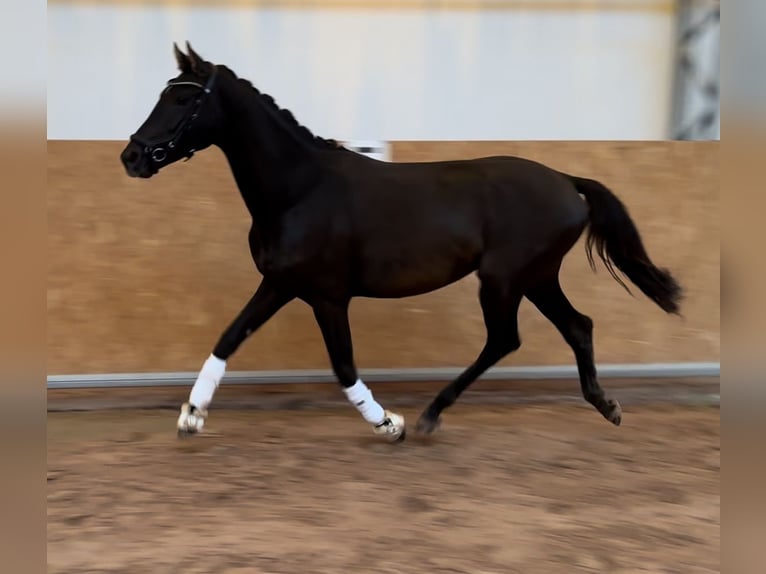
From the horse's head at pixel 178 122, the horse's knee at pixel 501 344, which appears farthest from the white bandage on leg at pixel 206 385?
the horse's knee at pixel 501 344

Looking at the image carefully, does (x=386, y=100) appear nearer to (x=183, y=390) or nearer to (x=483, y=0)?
(x=483, y=0)

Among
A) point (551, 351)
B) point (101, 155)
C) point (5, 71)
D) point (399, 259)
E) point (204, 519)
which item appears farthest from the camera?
point (551, 351)

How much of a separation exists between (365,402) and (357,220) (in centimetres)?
52

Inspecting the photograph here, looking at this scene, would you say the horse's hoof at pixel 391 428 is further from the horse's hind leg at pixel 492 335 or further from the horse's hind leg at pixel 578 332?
the horse's hind leg at pixel 578 332

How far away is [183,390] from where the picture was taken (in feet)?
7.62

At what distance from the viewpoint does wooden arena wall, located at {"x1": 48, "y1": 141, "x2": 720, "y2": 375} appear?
2293 millimetres

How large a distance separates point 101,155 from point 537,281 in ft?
5.27

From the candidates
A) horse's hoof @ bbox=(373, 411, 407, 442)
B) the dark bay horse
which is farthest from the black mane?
horse's hoof @ bbox=(373, 411, 407, 442)

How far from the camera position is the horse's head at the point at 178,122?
1.63 meters

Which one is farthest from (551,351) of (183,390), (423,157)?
(183,390)

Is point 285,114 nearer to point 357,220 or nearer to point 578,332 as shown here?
point 357,220

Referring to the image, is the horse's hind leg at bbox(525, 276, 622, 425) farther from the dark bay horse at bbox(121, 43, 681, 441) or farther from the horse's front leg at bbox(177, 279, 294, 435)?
the horse's front leg at bbox(177, 279, 294, 435)

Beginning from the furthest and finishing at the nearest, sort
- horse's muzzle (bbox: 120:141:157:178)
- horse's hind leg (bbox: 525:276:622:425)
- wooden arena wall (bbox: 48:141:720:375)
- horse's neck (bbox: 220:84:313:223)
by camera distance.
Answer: wooden arena wall (bbox: 48:141:720:375) < horse's hind leg (bbox: 525:276:622:425) < horse's neck (bbox: 220:84:313:223) < horse's muzzle (bbox: 120:141:157:178)

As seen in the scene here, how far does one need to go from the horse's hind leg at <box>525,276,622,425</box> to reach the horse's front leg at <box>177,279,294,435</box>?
79 cm
